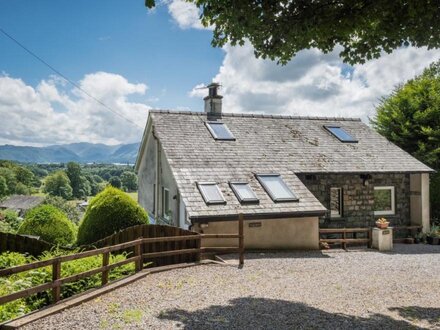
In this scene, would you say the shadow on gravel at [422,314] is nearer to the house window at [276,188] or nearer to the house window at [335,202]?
the house window at [276,188]

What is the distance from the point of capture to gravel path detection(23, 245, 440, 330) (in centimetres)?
632

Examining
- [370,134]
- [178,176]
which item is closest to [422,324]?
[178,176]

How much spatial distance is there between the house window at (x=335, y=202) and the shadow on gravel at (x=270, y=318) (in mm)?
10150

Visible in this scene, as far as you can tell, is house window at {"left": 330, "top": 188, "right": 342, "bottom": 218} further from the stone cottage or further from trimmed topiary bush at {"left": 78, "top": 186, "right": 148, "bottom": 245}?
trimmed topiary bush at {"left": 78, "top": 186, "right": 148, "bottom": 245}

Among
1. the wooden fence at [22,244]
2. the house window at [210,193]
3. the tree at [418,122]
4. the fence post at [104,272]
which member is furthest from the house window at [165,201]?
the tree at [418,122]

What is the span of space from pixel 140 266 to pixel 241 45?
6157 mm

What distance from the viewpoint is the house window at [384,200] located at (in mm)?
17625

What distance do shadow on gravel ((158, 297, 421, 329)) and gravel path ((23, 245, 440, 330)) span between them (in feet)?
0.06

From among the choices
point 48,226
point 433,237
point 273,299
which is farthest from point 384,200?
point 48,226

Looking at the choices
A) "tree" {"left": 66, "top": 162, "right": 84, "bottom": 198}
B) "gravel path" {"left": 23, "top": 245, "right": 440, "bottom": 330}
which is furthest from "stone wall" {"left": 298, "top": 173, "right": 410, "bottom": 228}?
"tree" {"left": 66, "top": 162, "right": 84, "bottom": 198}

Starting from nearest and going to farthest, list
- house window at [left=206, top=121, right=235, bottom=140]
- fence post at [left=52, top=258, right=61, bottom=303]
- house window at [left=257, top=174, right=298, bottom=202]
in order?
1. fence post at [left=52, top=258, right=61, bottom=303]
2. house window at [left=257, top=174, right=298, bottom=202]
3. house window at [left=206, top=121, right=235, bottom=140]

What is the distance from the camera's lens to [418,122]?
2178 cm

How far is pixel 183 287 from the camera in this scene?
8.52m

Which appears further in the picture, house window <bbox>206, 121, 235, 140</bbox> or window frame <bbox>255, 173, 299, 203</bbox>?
house window <bbox>206, 121, 235, 140</bbox>
